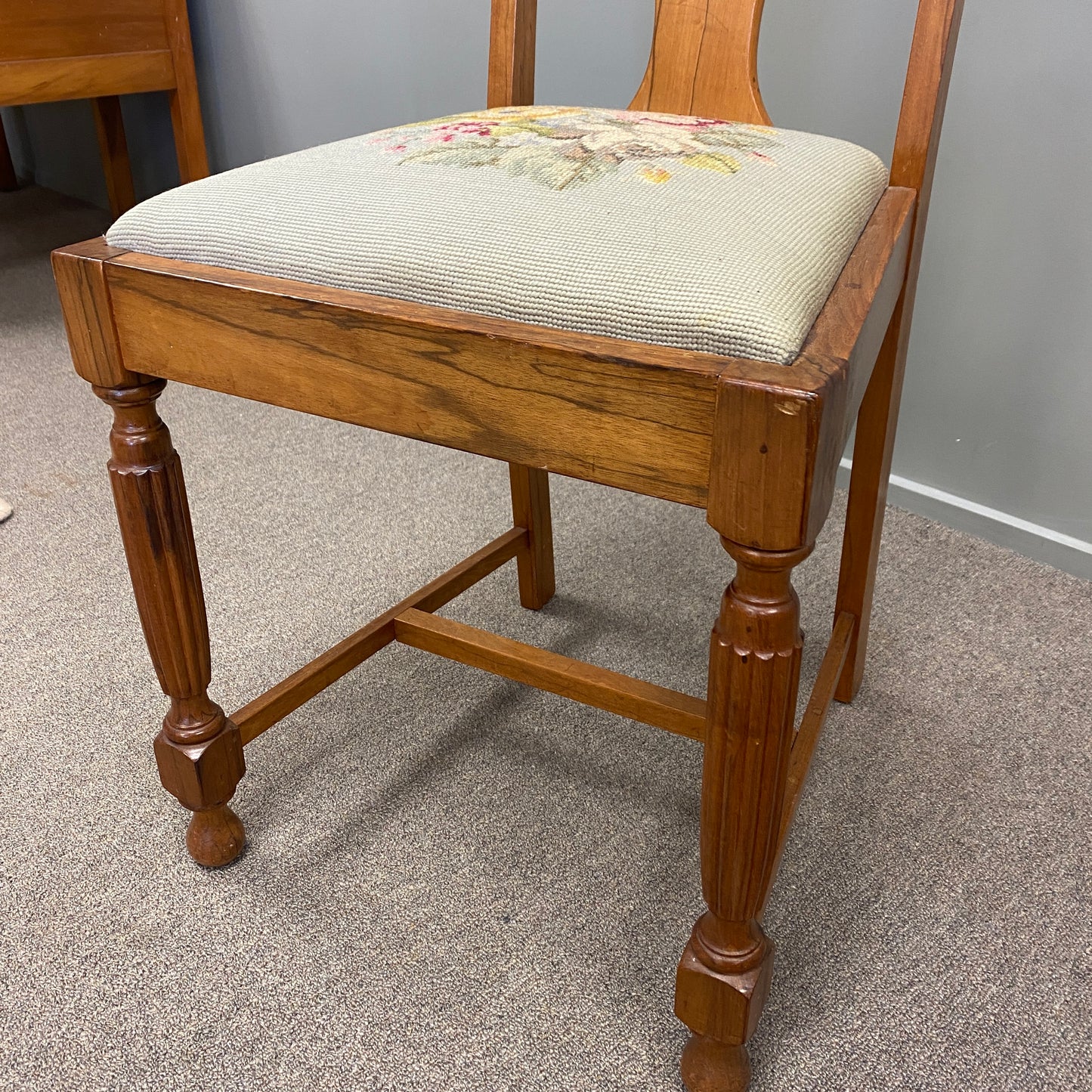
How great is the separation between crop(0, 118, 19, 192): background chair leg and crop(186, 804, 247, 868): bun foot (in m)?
2.39

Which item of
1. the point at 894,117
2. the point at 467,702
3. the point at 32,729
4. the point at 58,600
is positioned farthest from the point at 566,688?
the point at 894,117

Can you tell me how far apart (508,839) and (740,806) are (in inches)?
13.2

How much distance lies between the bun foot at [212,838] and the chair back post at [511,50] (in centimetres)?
63

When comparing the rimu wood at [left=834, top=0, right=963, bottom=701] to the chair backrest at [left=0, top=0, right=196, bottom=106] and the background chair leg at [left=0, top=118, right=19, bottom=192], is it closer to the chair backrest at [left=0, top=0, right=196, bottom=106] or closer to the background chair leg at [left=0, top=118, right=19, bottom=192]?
the chair backrest at [left=0, top=0, right=196, bottom=106]

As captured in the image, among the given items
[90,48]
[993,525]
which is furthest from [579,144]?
[90,48]

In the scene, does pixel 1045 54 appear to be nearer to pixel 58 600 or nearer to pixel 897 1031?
pixel 897 1031

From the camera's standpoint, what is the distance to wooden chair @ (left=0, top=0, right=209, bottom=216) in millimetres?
1666

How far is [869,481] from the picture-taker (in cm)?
86

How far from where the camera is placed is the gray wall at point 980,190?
106 centimetres

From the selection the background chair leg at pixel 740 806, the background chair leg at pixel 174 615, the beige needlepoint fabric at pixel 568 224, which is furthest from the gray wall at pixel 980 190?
the background chair leg at pixel 174 615

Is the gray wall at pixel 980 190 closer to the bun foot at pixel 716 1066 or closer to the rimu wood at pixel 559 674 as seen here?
the rimu wood at pixel 559 674

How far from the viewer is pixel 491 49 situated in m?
0.90

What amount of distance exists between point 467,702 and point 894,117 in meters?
0.80

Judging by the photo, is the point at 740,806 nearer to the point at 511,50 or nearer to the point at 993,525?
the point at 511,50
